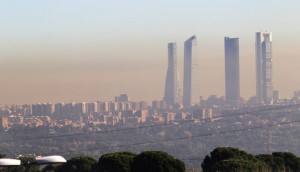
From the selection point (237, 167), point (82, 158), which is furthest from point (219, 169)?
point (82, 158)

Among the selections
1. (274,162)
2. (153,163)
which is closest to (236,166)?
(153,163)

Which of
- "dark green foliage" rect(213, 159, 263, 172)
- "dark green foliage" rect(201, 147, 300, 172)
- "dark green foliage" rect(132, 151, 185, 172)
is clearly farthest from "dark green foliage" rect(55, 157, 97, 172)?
"dark green foliage" rect(213, 159, 263, 172)

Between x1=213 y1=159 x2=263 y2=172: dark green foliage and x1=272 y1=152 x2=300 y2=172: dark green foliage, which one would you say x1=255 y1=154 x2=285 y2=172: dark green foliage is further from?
x1=213 y1=159 x2=263 y2=172: dark green foliage

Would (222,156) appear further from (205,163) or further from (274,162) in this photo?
(274,162)

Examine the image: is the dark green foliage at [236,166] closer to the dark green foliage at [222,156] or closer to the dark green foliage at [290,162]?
the dark green foliage at [222,156]

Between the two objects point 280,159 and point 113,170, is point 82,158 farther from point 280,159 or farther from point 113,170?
point 280,159

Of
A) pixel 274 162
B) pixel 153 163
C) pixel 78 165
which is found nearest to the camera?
pixel 153 163

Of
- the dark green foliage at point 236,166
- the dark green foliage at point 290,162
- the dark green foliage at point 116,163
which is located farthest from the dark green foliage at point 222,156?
the dark green foliage at point 236,166
